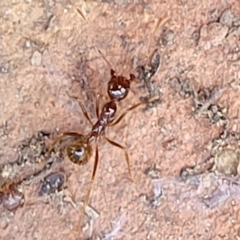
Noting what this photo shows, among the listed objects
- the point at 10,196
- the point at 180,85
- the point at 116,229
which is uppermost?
the point at 180,85

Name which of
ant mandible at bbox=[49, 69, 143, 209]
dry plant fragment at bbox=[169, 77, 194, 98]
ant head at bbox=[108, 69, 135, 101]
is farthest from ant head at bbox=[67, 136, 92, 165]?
dry plant fragment at bbox=[169, 77, 194, 98]

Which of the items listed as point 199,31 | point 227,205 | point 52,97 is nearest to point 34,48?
point 52,97

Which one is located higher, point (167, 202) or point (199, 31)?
point (199, 31)

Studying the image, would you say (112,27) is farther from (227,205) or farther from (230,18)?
(227,205)

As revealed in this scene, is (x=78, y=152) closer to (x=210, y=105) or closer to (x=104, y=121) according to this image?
(x=104, y=121)

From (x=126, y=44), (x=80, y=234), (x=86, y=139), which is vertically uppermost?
(x=126, y=44)

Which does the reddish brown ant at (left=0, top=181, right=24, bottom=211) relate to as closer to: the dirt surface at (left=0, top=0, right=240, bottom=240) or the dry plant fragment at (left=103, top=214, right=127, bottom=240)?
the dirt surface at (left=0, top=0, right=240, bottom=240)

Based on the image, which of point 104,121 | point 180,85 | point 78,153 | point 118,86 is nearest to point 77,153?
point 78,153
